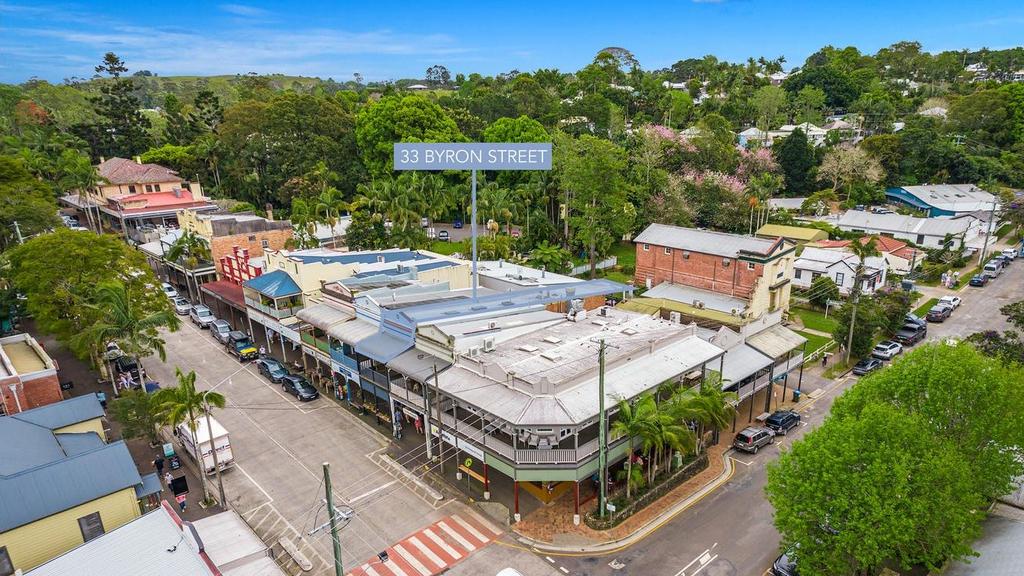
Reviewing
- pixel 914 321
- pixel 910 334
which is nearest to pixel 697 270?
pixel 910 334

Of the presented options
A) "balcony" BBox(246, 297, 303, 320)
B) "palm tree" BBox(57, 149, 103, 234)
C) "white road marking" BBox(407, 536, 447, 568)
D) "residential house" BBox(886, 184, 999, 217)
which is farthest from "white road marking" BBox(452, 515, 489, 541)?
"residential house" BBox(886, 184, 999, 217)

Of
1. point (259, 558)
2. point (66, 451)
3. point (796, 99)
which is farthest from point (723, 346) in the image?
point (796, 99)

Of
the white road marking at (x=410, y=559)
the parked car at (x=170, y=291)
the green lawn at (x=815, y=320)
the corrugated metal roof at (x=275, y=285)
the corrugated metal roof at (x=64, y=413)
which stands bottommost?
the white road marking at (x=410, y=559)

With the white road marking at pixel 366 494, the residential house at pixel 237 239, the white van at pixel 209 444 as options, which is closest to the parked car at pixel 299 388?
the white van at pixel 209 444

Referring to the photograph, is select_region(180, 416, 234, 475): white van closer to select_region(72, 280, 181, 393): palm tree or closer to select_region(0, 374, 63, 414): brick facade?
select_region(72, 280, 181, 393): palm tree

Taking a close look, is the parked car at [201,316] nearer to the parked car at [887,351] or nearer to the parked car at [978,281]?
the parked car at [887,351]

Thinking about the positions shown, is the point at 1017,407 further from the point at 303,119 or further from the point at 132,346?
the point at 303,119

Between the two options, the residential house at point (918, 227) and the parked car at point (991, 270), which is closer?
the parked car at point (991, 270)
